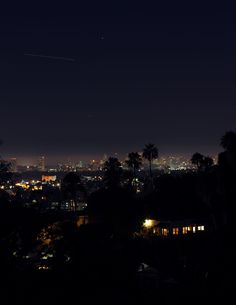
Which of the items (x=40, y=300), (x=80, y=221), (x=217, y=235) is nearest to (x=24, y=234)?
(x=40, y=300)

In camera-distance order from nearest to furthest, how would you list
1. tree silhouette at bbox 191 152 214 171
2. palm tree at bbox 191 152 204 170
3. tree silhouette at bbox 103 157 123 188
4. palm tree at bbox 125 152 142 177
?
tree silhouette at bbox 103 157 123 188
tree silhouette at bbox 191 152 214 171
palm tree at bbox 191 152 204 170
palm tree at bbox 125 152 142 177

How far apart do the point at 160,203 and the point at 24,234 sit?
31.7m

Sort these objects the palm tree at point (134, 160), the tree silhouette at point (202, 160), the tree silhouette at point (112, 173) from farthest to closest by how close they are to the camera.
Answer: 1. the palm tree at point (134, 160)
2. the tree silhouette at point (202, 160)
3. the tree silhouette at point (112, 173)

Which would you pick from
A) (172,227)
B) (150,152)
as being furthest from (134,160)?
(172,227)

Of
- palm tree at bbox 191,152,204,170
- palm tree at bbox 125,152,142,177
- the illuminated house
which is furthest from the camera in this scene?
palm tree at bbox 125,152,142,177

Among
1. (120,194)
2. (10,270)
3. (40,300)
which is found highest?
(120,194)

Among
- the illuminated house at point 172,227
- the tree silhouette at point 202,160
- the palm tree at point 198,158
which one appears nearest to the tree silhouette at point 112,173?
the palm tree at point 198,158

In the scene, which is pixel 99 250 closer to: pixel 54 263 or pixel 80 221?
pixel 54 263

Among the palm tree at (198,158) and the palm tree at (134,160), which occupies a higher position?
the palm tree at (134,160)

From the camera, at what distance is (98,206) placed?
4316 centimetres

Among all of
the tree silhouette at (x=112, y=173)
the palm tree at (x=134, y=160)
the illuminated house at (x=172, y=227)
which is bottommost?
the illuminated house at (x=172, y=227)

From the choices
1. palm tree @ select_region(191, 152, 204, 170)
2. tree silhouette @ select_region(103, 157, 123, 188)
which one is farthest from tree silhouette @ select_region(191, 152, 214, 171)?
tree silhouette @ select_region(103, 157, 123, 188)

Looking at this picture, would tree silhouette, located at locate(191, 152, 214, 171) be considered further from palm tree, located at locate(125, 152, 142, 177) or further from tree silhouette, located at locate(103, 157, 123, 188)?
palm tree, located at locate(125, 152, 142, 177)

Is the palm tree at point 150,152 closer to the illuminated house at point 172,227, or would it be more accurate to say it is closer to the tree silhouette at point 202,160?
the tree silhouette at point 202,160
